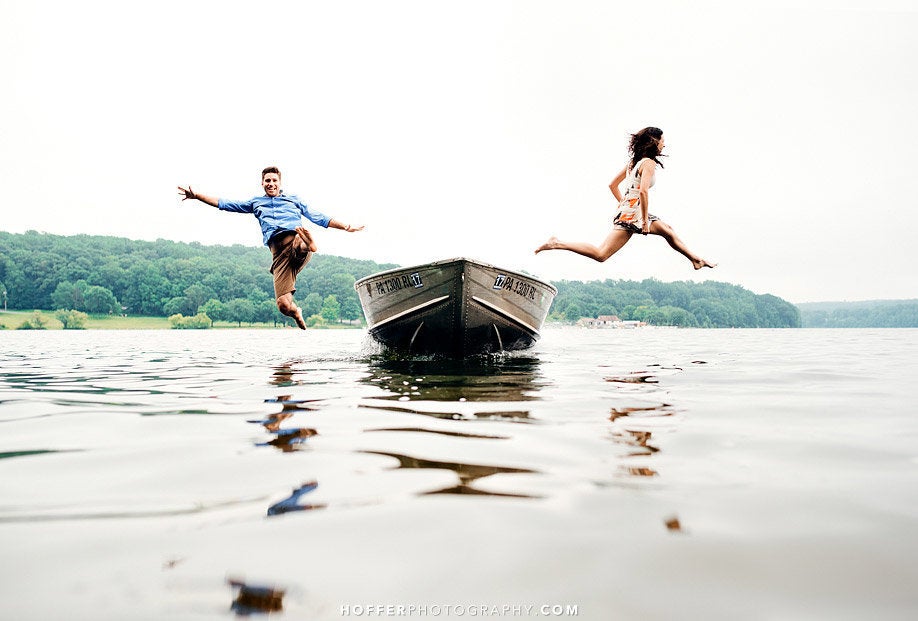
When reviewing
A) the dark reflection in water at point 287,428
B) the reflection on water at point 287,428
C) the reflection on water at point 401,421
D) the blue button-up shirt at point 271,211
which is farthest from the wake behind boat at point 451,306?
the reflection on water at point 287,428

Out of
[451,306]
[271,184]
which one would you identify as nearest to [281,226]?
[271,184]

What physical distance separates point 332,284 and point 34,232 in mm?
84371

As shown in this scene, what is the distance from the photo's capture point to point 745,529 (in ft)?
5.89

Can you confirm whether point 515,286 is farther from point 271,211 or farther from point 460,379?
point 271,211

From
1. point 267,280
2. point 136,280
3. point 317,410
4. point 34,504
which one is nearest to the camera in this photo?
point 34,504

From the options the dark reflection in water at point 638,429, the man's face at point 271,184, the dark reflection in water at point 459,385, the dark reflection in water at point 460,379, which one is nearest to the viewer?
the dark reflection in water at point 638,429

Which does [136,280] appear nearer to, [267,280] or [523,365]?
[267,280]

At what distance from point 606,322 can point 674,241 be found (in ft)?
454

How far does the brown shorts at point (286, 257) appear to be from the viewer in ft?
28.7

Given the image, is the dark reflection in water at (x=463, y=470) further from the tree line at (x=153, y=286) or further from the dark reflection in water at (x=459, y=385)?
the tree line at (x=153, y=286)

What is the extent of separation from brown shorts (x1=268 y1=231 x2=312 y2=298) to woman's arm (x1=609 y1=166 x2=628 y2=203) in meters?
4.66

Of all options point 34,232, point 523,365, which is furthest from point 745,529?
point 34,232

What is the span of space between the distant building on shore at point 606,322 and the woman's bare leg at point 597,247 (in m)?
132

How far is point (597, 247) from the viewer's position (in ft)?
25.4
